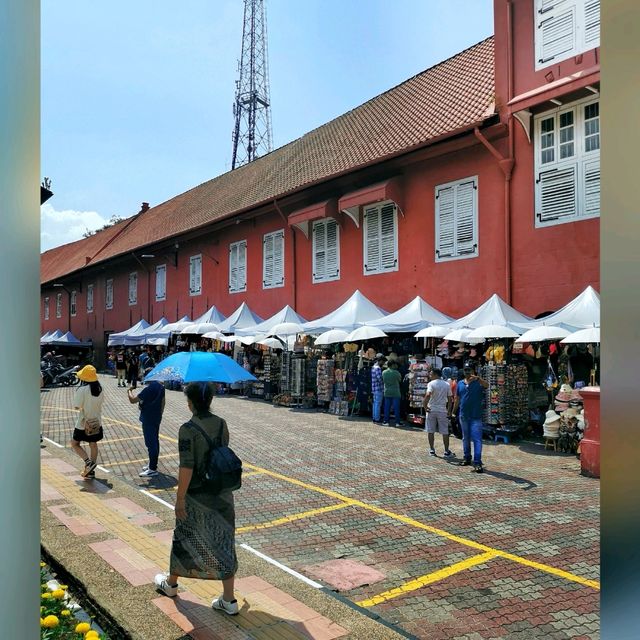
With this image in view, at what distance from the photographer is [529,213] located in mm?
12852

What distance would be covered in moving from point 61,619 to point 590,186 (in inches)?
464

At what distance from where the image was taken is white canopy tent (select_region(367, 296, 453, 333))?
1338 cm

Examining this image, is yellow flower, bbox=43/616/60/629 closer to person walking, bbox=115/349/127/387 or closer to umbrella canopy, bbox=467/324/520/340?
umbrella canopy, bbox=467/324/520/340

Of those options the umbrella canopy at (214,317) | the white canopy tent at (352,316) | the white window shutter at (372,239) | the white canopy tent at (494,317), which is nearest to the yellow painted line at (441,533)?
the white canopy tent at (494,317)

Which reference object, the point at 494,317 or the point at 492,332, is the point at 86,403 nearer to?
the point at 492,332

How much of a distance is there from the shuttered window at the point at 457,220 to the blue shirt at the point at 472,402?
5.75 meters

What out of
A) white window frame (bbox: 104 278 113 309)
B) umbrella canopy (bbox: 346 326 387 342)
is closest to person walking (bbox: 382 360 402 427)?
umbrella canopy (bbox: 346 326 387 342)

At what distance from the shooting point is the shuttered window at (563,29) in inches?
460

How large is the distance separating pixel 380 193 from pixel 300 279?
4876mm

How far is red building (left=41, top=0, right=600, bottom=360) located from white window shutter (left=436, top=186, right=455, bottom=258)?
4 cm

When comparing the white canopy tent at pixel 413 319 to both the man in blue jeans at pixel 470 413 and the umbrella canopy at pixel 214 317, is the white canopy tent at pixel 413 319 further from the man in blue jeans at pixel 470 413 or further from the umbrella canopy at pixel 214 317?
the umbrella canopy at pixel 214 317

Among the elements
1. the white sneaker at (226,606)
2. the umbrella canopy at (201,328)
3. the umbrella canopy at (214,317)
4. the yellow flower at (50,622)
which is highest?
the umbrella canopy at (214,317)

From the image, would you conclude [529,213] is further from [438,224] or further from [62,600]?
[62,600]
